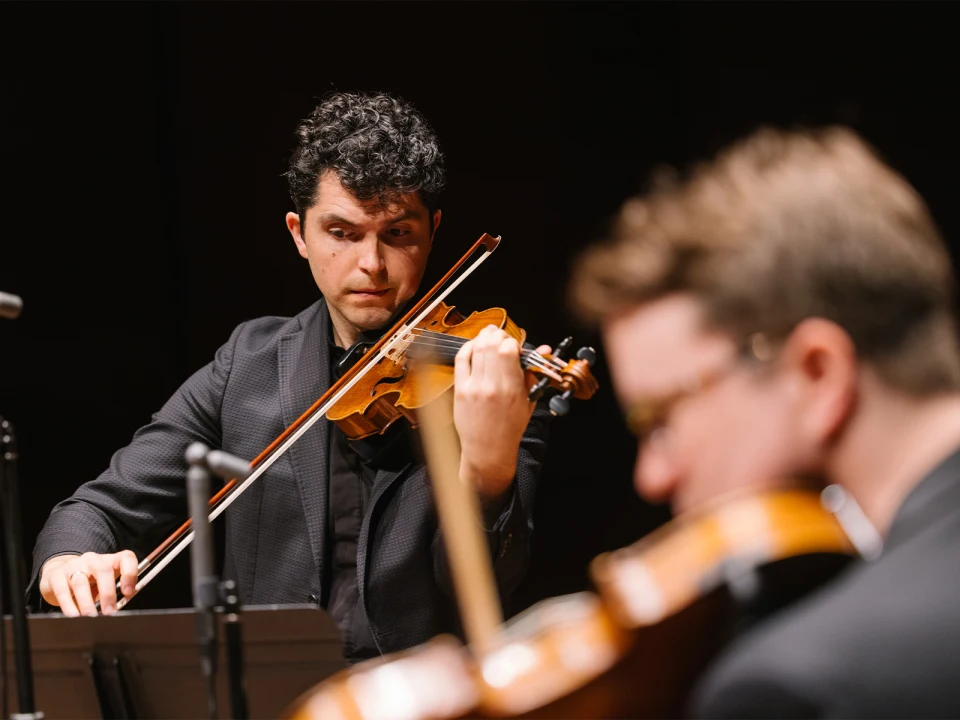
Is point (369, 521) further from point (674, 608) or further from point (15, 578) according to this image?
point (674, 608)

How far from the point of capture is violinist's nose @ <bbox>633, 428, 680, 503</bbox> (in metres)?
0.88

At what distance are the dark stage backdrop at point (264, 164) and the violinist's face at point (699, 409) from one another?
6.49 ft

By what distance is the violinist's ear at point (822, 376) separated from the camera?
2.67 ft

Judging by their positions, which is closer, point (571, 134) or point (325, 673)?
point (325, 673)

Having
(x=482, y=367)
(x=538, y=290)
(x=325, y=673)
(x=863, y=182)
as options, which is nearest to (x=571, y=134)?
(x=538, y=290)

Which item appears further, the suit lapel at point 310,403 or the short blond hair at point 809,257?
the suit lapel at point 310,403

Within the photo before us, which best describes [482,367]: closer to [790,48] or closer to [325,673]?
[325,673]

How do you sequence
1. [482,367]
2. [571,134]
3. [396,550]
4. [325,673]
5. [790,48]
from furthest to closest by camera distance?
[571,134] < [790,48] < [396,550] < [482,367] < [325,673]

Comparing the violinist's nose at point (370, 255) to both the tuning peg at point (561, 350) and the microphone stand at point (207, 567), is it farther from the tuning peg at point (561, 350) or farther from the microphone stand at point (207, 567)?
the microphone stand at point (207, 567)

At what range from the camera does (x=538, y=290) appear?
2963 mm

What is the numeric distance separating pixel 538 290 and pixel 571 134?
0.40 m

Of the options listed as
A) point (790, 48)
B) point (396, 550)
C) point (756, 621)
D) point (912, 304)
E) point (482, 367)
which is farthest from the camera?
point (790, 48)

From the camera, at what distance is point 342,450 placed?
2.13 meters

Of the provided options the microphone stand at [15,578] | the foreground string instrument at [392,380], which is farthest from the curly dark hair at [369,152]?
the microphone stand at [15,578]
